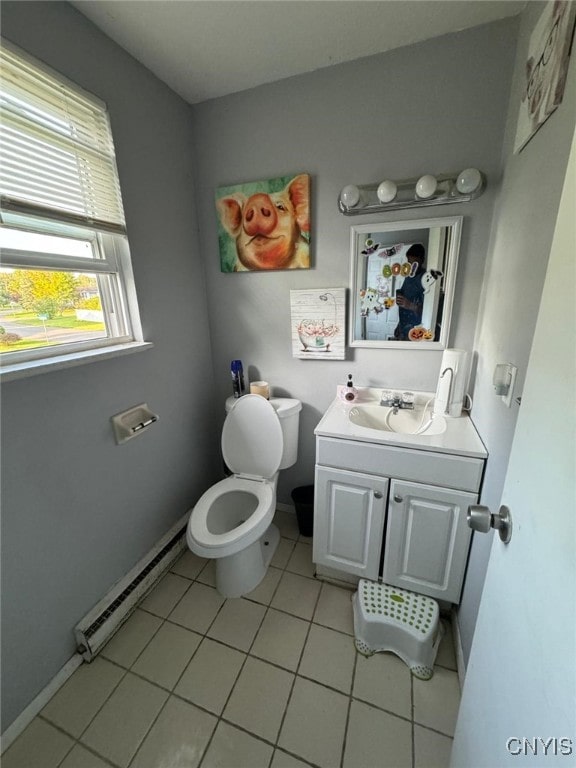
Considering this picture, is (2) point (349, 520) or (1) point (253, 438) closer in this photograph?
(2) point (349, 520)

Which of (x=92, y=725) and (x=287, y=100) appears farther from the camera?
(x=287, y=100)

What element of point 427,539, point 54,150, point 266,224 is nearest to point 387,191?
point 266,224

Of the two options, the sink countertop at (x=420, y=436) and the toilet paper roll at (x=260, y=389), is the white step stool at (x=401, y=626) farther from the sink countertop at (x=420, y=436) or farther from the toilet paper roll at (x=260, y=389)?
the toilet paper roll at (x=260, y=389)

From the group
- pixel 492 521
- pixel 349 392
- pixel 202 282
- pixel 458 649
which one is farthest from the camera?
pixel 202 282

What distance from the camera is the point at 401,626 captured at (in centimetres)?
117

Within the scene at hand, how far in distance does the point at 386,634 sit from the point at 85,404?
4.85 ft

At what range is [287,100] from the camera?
139 cm

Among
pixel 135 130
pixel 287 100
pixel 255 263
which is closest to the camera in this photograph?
pixel 135 130

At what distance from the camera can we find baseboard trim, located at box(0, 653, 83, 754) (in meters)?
0.98

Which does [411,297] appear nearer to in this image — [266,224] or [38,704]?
[266,224]

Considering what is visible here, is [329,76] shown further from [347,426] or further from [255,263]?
[347,426]

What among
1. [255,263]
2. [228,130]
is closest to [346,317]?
[255,263]

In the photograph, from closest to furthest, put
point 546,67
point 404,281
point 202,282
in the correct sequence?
1. point 546,67
2. point 404,281
3. point 202,282

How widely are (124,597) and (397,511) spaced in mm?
1257
